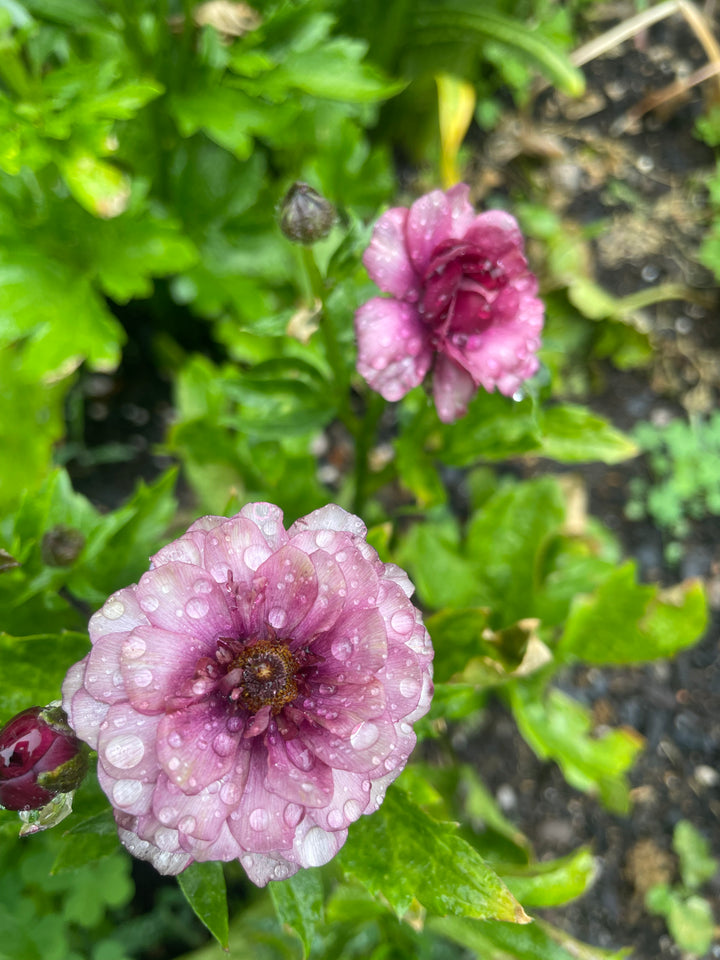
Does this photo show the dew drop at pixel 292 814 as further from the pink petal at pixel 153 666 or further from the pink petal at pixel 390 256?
the pink petal at pixel 390 256

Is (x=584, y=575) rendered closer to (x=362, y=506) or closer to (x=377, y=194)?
(x=362, y=506)

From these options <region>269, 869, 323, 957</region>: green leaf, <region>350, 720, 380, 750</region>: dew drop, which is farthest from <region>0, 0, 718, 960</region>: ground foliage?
<region>350, 720, 380, 750</region>: dew drop

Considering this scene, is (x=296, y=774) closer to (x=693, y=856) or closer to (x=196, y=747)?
(x=196, y=747)

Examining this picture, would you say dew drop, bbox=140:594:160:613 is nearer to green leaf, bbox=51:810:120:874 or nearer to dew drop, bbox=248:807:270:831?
dew drop, bbox=248:807:270:831

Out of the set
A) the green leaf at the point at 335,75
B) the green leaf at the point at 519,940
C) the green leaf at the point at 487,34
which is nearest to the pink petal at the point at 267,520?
the green leaf at the point at 519,940

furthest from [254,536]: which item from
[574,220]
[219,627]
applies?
[574,220]

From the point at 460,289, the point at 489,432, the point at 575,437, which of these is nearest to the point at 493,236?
the point at 460,289
